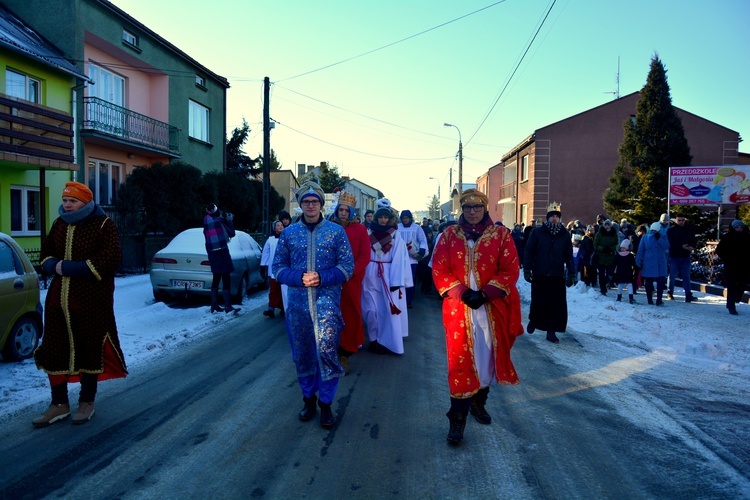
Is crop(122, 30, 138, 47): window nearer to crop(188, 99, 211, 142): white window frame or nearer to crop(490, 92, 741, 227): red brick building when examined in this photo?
crop(188, 99, 211, 142): white window frame

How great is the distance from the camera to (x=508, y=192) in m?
46.1

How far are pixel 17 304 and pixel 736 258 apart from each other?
1139 cm

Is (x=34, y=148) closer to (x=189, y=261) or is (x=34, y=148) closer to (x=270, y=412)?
(x=189, y=261)

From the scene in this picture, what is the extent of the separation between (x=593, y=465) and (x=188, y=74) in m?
25.1

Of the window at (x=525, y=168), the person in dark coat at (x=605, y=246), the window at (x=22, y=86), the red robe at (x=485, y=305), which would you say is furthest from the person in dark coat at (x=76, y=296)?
the window at (x=525, y=168)

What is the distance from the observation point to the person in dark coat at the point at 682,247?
12.2 metres

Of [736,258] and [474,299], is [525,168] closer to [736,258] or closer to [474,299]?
[736,258]

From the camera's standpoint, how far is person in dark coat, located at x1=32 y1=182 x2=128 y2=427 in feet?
15.3

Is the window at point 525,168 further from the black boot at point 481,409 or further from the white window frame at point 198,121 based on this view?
the black boot at point 481,409

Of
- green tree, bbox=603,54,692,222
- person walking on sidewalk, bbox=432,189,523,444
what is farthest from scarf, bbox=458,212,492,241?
green tree, bbox=603,54,692,222

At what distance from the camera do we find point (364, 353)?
7625 millimetres

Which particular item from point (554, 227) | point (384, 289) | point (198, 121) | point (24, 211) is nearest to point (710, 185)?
point (554, 227)

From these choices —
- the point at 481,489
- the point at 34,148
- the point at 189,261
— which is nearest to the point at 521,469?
the point at 481,489

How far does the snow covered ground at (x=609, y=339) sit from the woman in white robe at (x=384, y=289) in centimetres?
170
